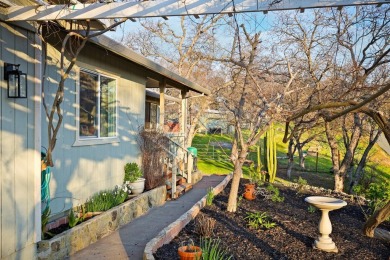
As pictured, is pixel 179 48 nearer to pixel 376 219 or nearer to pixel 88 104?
A: pixel 88 104

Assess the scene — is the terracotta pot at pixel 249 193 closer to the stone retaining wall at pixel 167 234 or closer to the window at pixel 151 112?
the stone retaining wall at pixel 167 234

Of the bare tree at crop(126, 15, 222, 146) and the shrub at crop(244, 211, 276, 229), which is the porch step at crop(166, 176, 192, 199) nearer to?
the shrub at crop(244, 211, 276, 229)

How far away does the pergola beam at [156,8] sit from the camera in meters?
3.43

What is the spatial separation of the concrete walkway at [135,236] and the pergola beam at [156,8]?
3212 mm

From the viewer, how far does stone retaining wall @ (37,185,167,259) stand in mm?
4766

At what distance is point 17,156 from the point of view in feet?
14.4

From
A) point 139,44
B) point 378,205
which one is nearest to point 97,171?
point 378,205

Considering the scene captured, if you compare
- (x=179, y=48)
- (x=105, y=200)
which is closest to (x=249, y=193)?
(x=105, y=200)

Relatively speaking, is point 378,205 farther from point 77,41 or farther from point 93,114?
point 77,41

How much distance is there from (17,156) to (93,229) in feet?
6.33

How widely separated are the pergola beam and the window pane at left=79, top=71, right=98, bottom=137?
257 cm

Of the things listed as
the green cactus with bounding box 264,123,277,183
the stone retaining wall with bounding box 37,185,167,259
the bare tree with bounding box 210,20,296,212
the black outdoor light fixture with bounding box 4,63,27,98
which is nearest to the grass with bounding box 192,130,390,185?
the green cactus with bounding box 264,123,277,183

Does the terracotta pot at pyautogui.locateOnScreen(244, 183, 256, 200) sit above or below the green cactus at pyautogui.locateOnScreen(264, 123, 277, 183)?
below

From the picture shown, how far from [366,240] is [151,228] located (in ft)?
12.2
